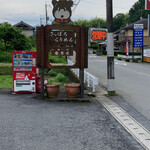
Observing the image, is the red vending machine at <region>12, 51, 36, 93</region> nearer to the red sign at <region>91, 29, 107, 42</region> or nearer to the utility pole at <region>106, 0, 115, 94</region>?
the utility pole at <region>106, 0, 115, 94</region>

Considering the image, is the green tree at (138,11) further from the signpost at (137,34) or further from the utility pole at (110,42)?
the utility pole at (110,42)

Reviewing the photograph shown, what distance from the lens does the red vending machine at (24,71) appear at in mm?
10945

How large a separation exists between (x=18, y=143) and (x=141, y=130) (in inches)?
120

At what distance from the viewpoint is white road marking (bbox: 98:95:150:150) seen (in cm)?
557

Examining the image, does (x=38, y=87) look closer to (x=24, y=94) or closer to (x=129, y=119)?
(x=24, y=94)

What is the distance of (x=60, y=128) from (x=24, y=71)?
524cm

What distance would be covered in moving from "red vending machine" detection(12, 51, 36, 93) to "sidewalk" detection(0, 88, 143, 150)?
170 cm

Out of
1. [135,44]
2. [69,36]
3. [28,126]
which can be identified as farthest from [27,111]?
[135,44]

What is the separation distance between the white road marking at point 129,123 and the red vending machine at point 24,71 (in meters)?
3.32

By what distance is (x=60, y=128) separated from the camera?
6.30m

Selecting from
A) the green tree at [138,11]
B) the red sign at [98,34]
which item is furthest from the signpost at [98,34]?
the green tree at [138,11]

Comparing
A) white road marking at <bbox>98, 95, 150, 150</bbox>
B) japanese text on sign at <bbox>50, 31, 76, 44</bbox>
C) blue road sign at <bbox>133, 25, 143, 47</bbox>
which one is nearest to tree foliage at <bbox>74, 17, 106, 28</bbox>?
blue road sign at <bbox>133, 25, 143, 47</bbox>

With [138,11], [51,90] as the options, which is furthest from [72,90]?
[138,11]

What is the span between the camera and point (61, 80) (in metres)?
14.8
